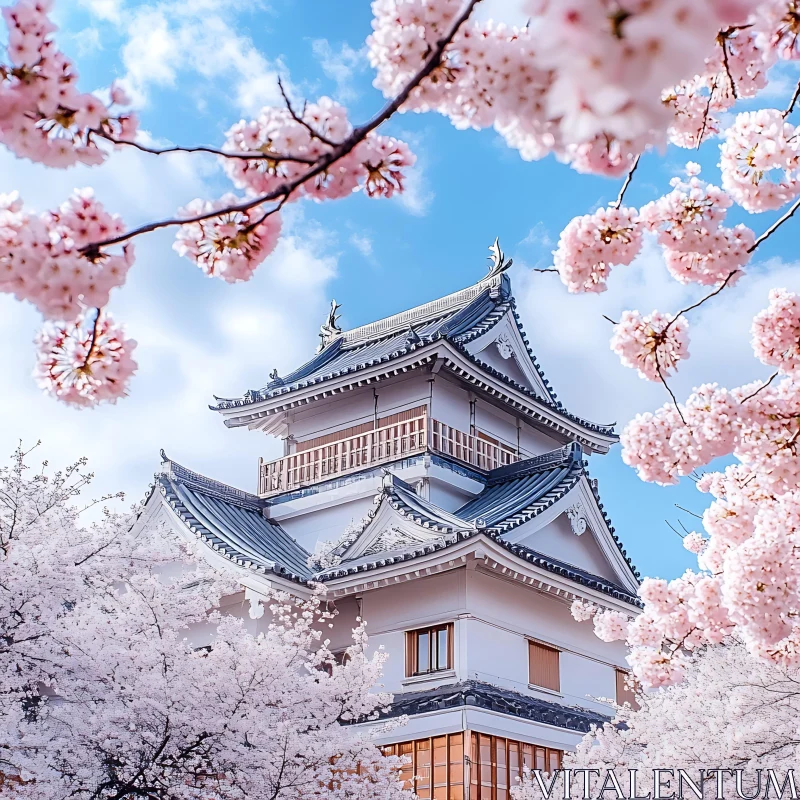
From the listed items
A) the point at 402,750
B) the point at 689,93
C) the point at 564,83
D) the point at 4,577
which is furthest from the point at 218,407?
the point at 564,83

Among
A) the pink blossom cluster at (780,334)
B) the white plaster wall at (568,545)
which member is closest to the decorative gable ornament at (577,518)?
the white plaster wall at (568,545)

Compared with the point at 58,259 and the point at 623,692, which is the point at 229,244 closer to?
the point at 58,259

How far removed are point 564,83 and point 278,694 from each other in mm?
10950

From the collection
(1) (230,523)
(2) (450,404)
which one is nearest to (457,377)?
(2) (450,404)

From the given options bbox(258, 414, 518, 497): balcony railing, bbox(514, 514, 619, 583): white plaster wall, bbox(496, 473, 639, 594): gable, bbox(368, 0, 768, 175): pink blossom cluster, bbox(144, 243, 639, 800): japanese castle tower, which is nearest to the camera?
bbox(368, 0, 768, 175): pink blossom cluster

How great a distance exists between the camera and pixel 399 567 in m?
15.6

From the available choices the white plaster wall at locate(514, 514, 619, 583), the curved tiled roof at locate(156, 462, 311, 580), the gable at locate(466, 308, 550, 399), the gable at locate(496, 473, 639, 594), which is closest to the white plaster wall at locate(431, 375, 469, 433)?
the gable at locate(466, 308, 550, 399)

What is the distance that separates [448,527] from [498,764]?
366cm

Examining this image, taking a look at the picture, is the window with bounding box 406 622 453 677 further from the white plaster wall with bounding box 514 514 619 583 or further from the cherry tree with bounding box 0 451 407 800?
the cherry tree with bounding box 0 451 407 800

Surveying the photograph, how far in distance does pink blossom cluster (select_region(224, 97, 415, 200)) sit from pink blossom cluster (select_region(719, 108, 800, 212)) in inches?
94.9

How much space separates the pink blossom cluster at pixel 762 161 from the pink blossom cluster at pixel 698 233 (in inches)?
5.6

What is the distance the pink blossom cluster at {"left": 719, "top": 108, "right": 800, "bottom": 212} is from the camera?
562 centimetres

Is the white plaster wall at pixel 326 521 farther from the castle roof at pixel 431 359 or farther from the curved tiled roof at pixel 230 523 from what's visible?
the castle roof at pixel 431 359

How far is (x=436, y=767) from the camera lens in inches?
578
